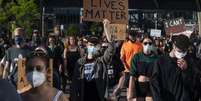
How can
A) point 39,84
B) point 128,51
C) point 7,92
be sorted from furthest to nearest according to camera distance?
point 128,51, point 39,84, point 7,92

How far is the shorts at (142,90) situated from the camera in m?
8.99

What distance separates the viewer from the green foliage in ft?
157

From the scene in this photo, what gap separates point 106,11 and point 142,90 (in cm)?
385

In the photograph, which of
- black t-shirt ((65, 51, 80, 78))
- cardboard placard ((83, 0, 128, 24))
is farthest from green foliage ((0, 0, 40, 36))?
cardboard placard ((83, 0, 128, 24))

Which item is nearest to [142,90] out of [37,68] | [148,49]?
[148,49]

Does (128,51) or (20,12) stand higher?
(128,51)

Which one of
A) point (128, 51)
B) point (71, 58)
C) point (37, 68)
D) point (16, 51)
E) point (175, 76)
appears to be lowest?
point (71, 58)

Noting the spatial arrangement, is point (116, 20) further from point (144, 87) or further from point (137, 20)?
point (137, 20)

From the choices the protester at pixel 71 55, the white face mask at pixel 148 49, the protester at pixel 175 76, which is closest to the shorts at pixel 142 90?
the white face mask at pixel 148 49

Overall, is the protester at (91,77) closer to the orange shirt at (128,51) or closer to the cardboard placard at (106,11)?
Answer: the cardboard placard at (106,11)

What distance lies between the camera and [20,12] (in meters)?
49.4

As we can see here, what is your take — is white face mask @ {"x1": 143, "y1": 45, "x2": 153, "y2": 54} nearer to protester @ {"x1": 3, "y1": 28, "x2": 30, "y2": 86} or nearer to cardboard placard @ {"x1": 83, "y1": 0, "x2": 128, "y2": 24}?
protester @ {"x1": 3, "y1": 28, "x2": 30, "y2": 86}

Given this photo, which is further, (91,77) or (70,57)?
(70,57)

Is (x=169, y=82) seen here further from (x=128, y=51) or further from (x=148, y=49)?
(x=128, y=51)
